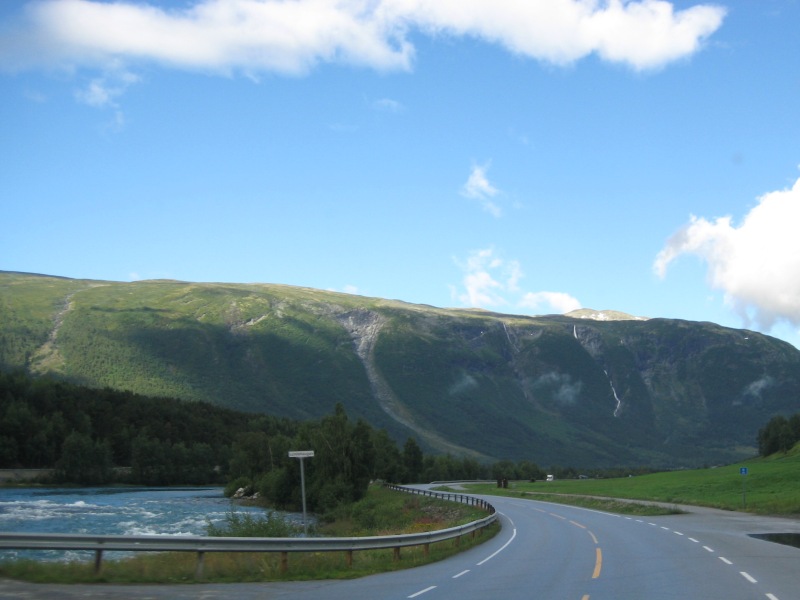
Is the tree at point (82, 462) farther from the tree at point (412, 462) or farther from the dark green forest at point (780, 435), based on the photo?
the dark green forest at point (780, 435)

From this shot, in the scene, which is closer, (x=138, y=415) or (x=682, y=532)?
(x=682, y=532)

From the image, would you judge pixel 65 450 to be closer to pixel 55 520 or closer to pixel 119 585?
pixel 55 520

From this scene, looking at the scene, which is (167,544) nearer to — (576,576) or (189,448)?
(576,576)

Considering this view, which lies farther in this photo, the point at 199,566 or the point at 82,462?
the point at 82,462

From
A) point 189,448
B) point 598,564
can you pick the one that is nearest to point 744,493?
point 598,564

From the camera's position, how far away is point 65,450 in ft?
406

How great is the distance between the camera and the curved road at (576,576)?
55.4 ft

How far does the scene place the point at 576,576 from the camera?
69.1 feet

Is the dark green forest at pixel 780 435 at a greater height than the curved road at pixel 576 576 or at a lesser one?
greater

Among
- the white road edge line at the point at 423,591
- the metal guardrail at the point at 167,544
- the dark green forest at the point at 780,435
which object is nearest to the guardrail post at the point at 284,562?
the metal guardrail at the point at 167,544

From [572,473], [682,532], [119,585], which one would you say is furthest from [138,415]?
[119,585]

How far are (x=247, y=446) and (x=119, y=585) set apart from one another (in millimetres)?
93438

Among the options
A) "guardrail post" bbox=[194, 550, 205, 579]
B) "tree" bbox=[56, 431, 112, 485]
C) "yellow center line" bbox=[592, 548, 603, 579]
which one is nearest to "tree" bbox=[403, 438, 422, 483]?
"tree" bbox=[56, 431, 112, 485]

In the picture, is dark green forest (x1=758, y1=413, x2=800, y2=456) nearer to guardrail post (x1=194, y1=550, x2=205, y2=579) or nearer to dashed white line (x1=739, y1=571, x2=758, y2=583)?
dashed white line (x1=739, y1=571, x2=758, y2=583)
